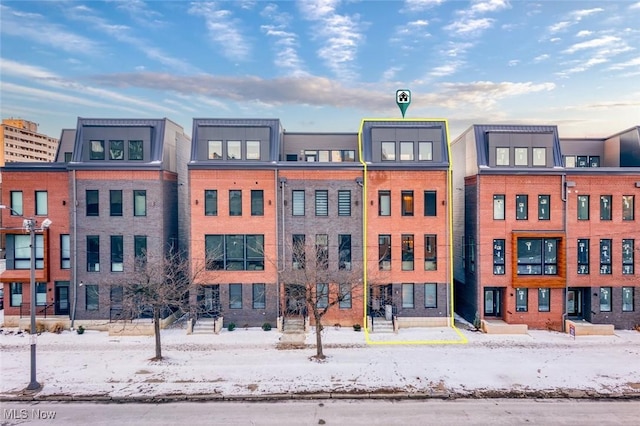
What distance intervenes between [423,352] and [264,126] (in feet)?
60.9

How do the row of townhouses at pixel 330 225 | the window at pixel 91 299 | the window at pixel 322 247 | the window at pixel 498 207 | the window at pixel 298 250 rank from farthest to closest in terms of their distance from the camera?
the window at pixel 498 207 < the window at pixel 91 299 < the row of townhouses at pixel 330 225 < the window at pixel 322 247 < the window at pixel 298 250

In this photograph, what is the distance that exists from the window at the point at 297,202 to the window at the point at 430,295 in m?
10.6

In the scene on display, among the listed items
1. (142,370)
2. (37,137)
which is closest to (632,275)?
(142,370)

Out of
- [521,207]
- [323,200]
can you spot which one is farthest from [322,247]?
[521,207]

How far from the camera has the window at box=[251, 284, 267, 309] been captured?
90.0 ft

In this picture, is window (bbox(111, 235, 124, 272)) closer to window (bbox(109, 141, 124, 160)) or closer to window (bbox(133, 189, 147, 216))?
window (bbox(133, 189, 147, 216))

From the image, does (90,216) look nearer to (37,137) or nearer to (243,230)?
(243,230)

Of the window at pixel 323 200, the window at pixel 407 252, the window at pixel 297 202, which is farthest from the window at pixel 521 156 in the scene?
the window at pixel 297 202

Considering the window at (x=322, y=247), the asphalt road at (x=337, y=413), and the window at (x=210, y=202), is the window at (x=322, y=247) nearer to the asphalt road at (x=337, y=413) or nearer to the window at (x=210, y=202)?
the window at (x=210, y=202)

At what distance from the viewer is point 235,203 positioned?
27438 mm

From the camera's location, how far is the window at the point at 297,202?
27.7m

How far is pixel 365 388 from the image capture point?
58.1 feet

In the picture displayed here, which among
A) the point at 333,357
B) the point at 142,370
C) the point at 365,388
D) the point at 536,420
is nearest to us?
the point at 536,420

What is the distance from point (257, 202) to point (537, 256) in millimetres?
20482
